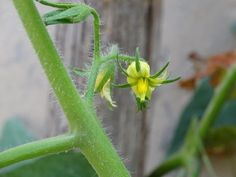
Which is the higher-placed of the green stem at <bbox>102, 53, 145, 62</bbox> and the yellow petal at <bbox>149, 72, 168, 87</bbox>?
the green stem at <bbox>102, 53, 145, 62</bbox>

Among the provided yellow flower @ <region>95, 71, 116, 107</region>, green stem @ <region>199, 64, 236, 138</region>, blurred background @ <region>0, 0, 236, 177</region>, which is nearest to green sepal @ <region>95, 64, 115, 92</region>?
yellow flower @ <region>95, 71, 116, 107</region>

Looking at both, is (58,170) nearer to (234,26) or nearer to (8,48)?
(8,48)

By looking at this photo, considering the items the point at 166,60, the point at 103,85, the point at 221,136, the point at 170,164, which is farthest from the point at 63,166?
the point at 166,60

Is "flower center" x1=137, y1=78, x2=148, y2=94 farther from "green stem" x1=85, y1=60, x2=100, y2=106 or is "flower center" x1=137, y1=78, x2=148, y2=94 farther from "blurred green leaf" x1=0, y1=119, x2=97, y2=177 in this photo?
"blurred green leaf" x1=0, y1=119, x2=97, y2=177

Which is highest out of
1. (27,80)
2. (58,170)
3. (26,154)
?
(26,154)

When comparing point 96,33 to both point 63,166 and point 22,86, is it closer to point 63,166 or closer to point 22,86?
point 63,166

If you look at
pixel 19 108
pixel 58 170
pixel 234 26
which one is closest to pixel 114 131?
pixel 58 170
